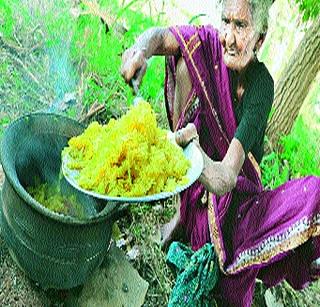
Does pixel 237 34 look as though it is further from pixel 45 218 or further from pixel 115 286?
pixel 115 286

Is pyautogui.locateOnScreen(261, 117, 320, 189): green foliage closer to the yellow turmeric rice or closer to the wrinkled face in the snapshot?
the wrinkled face

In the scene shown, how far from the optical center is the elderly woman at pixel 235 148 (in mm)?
1977

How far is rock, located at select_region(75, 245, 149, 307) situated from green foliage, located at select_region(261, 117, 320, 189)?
102 cm

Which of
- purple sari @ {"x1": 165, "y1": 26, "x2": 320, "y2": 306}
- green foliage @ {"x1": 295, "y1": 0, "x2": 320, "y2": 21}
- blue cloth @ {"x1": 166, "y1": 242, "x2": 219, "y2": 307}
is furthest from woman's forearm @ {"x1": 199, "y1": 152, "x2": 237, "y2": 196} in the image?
green foliage @ {"x1": 295, "y1": 0, "x2": 320, "y2": 21}

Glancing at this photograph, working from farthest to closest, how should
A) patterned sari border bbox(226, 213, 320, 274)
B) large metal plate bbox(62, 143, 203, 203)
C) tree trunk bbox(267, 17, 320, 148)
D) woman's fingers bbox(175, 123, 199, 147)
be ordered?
tree trunk bbox(267, 17, 320, 148), patterned sari border bbox(226, 213, 320, 274), woman's fingers bbox(175, 123, 199, 147), large metal plate bbox(62, 143, 203, 203)

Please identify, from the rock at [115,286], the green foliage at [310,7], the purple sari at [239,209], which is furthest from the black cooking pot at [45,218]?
the green foliage at [310,7]

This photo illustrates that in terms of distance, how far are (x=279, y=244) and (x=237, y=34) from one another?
0.86 m

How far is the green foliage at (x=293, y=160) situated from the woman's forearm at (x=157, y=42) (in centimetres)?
126

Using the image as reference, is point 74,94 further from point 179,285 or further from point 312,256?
point 312,256

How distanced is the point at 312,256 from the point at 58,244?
1.03 metres

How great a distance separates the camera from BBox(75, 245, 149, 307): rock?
2.52 metres

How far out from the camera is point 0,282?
7.56ft

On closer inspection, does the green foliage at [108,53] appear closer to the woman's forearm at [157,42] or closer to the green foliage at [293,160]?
the green foliage at [293,160]

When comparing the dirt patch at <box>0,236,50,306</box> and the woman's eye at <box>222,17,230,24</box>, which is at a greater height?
the woman's eye at <box>222,17,230,24</box>
